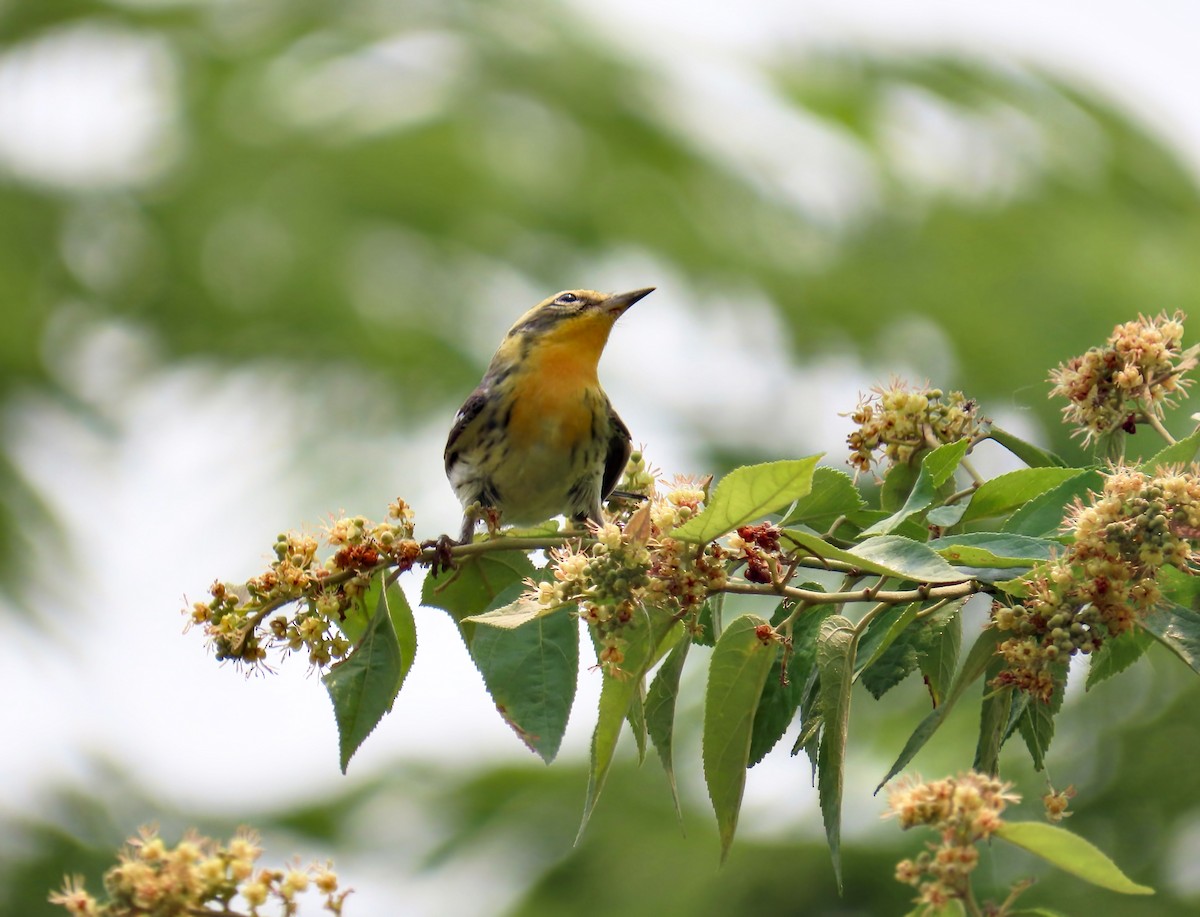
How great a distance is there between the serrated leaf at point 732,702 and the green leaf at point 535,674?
0.26 metres

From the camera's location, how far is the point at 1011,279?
11719 millimetres

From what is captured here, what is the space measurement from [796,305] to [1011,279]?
5.98ft

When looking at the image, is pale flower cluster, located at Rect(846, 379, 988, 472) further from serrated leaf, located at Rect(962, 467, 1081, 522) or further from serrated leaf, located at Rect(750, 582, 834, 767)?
serrated leaf, located at Rect(750, 582, 834, 767)

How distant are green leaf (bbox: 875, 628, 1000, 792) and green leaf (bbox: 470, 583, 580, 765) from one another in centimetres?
54

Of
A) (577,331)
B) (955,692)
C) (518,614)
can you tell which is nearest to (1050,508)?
(955,692)

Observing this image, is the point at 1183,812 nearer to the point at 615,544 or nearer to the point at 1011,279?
the point at 1011,279

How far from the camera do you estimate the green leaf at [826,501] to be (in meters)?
2.36

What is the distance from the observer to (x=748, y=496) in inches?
75.9

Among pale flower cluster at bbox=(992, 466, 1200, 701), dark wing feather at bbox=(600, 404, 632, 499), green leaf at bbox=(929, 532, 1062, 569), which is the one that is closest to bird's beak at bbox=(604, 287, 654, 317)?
dark wing feather at bbox=(600, 404, 632, 499)

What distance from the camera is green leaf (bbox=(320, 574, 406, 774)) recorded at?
2.25 meters

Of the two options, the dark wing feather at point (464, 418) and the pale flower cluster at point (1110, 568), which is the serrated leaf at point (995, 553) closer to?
the pale flower cluster at point (1110, 568)

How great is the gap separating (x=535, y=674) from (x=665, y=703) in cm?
22

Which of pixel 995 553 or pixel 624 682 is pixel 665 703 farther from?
pixel 995 553

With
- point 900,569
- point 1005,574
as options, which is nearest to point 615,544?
point 900,569
